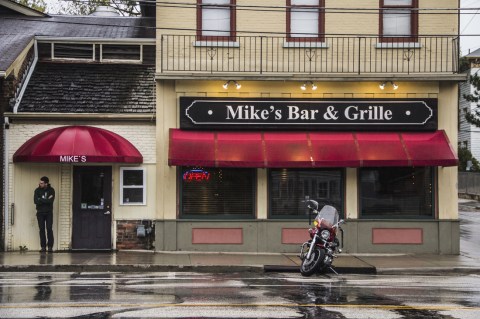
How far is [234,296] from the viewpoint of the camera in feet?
35.9

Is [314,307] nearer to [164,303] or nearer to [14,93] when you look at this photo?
[164,303]

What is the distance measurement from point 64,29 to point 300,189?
943cm

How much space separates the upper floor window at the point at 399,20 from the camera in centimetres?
1855

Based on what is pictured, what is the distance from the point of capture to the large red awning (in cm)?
1742

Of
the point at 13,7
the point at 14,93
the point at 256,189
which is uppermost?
the point at 13,7

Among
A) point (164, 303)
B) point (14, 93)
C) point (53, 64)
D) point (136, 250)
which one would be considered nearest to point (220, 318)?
point (164, 303)

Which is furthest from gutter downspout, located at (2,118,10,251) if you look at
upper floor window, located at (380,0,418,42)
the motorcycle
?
upper floor window, located at (380,0,418,42)

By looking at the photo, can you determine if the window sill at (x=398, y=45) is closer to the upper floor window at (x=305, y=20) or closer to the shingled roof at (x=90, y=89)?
the upper floor window at (x=305, y=20)

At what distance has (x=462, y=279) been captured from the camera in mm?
14125

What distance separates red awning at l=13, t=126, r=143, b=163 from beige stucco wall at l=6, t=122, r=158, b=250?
298 millimetres

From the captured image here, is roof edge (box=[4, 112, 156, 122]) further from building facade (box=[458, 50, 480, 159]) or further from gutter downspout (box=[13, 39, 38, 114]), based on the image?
building facade (box=[458, 50, 480, 159])

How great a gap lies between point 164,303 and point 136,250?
794cm

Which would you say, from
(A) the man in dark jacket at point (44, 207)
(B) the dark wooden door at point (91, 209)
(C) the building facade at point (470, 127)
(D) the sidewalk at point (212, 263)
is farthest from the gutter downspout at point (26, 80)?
(C) the building facade at point (470, 127)

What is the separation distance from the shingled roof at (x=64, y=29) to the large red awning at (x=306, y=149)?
3.89 meters
